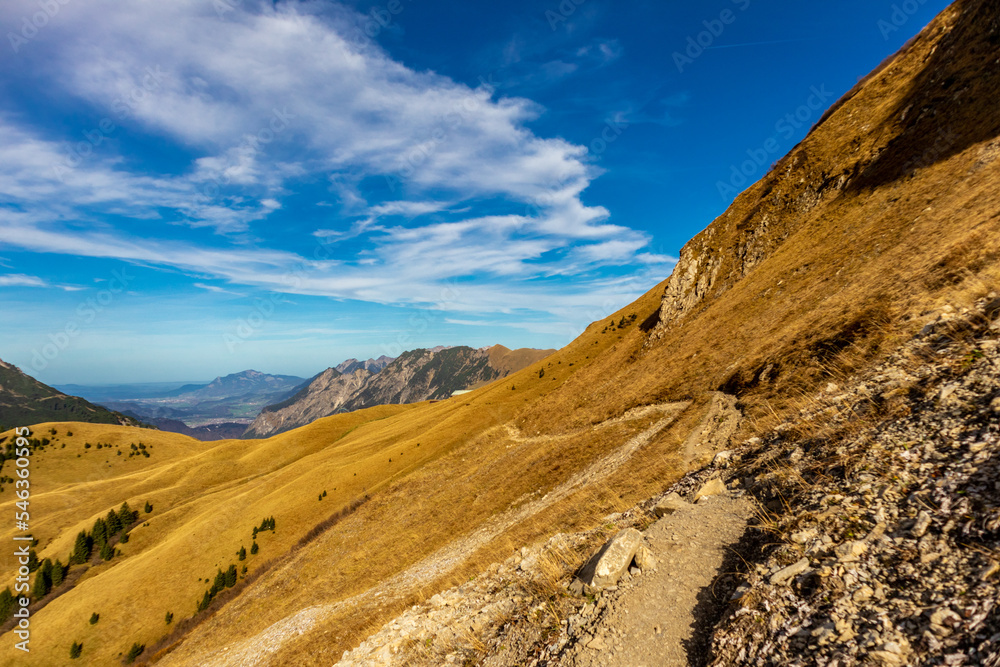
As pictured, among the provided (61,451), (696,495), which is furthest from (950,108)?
(61,451)

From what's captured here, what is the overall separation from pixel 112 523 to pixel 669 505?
121919mm

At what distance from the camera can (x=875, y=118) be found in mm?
39562

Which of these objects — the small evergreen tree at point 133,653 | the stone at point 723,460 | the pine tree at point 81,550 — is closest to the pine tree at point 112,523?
the pine tree at point 81,550

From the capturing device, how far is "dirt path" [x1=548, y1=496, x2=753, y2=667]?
7062 millimetres

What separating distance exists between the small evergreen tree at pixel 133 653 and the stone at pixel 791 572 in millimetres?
81689

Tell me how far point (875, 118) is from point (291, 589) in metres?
80.6

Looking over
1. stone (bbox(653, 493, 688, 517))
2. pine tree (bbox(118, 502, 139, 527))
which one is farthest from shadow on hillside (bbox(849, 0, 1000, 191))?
pine tree (bbox(118, 502, 139, 527))

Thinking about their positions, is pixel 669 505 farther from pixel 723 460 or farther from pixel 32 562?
pixel 32 562

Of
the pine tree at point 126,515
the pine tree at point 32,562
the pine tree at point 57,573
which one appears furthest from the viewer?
the pine tree at point 126,515

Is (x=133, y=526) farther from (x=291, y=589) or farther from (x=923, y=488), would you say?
(x=923, y=488)

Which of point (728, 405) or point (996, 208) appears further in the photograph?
point (728, 405)

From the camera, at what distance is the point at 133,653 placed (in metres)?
52.8

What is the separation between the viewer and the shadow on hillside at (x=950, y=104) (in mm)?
27453

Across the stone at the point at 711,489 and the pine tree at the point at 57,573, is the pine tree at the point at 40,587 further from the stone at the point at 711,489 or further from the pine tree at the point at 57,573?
the stone at the point at 711,489
